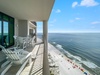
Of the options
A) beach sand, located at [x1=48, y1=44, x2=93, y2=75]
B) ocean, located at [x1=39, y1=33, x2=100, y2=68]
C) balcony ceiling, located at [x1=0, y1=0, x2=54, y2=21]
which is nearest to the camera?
balcony ceiling, located at [x1=0, y1=0, x2=54, y2=21]

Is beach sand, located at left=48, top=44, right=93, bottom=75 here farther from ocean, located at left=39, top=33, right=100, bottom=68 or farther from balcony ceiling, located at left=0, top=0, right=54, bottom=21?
balcony ceiling, located at left=0, top=0, right=54, bottom=21

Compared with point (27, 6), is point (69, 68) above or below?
below

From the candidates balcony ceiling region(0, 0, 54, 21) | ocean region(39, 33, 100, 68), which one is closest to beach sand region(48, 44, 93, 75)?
ocean region(39, 33, 100, 68)

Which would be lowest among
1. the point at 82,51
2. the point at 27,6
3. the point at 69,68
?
the point at 82,51

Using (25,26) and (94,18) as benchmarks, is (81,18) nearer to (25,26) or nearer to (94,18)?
(94,18)

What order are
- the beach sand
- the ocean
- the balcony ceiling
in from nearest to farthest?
1. the balcony ceiling
2. the beach sand
3. the ocean

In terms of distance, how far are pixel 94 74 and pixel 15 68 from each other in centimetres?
1942

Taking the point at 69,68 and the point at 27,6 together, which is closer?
the point at 27,6

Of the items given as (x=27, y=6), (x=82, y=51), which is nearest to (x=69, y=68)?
(x=27, y=6)

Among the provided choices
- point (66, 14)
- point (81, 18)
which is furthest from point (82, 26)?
point (66, 14)

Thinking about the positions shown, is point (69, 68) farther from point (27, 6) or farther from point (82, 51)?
point (82, 51)

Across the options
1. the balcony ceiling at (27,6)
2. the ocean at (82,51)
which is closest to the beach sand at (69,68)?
the ocean at (82,51)

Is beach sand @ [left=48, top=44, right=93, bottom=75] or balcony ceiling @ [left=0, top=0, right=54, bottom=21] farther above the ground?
balcony ceiling @ [left=0, top=0, right=54, bottom=21]

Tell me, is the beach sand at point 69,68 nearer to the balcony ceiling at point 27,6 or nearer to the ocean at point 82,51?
the ocean at point 82,51
